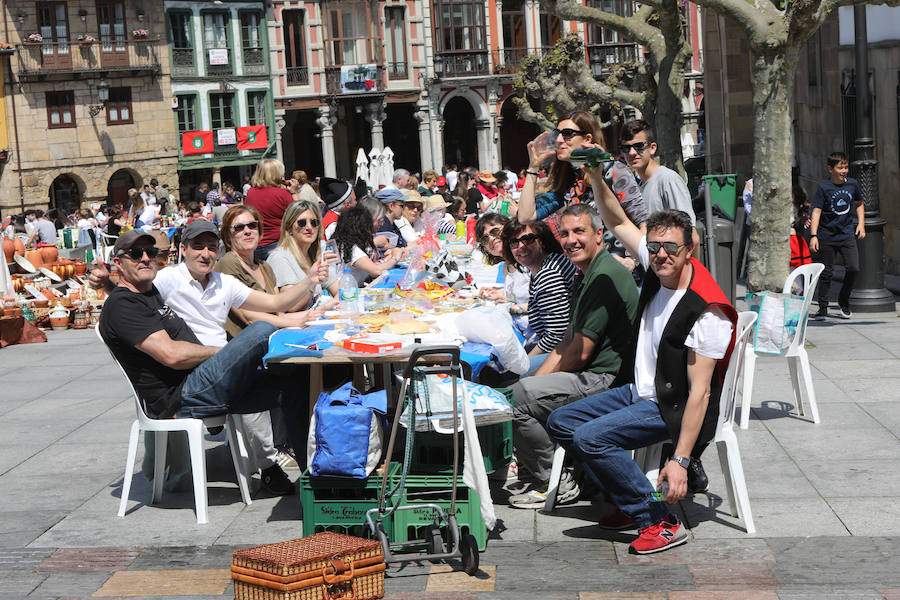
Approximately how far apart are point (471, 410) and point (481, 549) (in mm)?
637

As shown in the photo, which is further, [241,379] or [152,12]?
[152,12]

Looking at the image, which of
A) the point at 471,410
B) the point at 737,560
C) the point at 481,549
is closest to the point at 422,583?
the point at 481,549

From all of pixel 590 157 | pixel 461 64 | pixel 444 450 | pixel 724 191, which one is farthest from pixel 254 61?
pixel 444 450

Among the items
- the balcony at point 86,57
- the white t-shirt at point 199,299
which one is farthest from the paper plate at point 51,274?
the balcony at point 86,57

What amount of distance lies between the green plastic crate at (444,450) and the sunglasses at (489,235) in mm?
3704

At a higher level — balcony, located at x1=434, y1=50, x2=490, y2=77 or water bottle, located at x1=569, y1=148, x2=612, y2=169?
balcony, located at x1=434, y1=50, x2=490, y2=77

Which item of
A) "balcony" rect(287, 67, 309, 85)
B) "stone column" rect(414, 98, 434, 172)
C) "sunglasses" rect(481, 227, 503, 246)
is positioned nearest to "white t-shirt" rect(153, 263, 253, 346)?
"sunglasses" rect(481, 227, 503, 246)

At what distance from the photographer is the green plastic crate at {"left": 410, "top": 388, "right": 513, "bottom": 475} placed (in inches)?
223

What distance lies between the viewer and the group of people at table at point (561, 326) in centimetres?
541

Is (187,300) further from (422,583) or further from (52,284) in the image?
(52,284)

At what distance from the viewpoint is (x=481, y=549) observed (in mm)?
5520

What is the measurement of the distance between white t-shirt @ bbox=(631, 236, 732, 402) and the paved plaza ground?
29.1 inches

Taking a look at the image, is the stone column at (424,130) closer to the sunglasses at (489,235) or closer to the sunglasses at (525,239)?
the sunglasses at (489,235)

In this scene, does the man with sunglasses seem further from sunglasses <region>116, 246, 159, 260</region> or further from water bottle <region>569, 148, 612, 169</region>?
sunglasses <region>116, 246, 159, 260</region>
